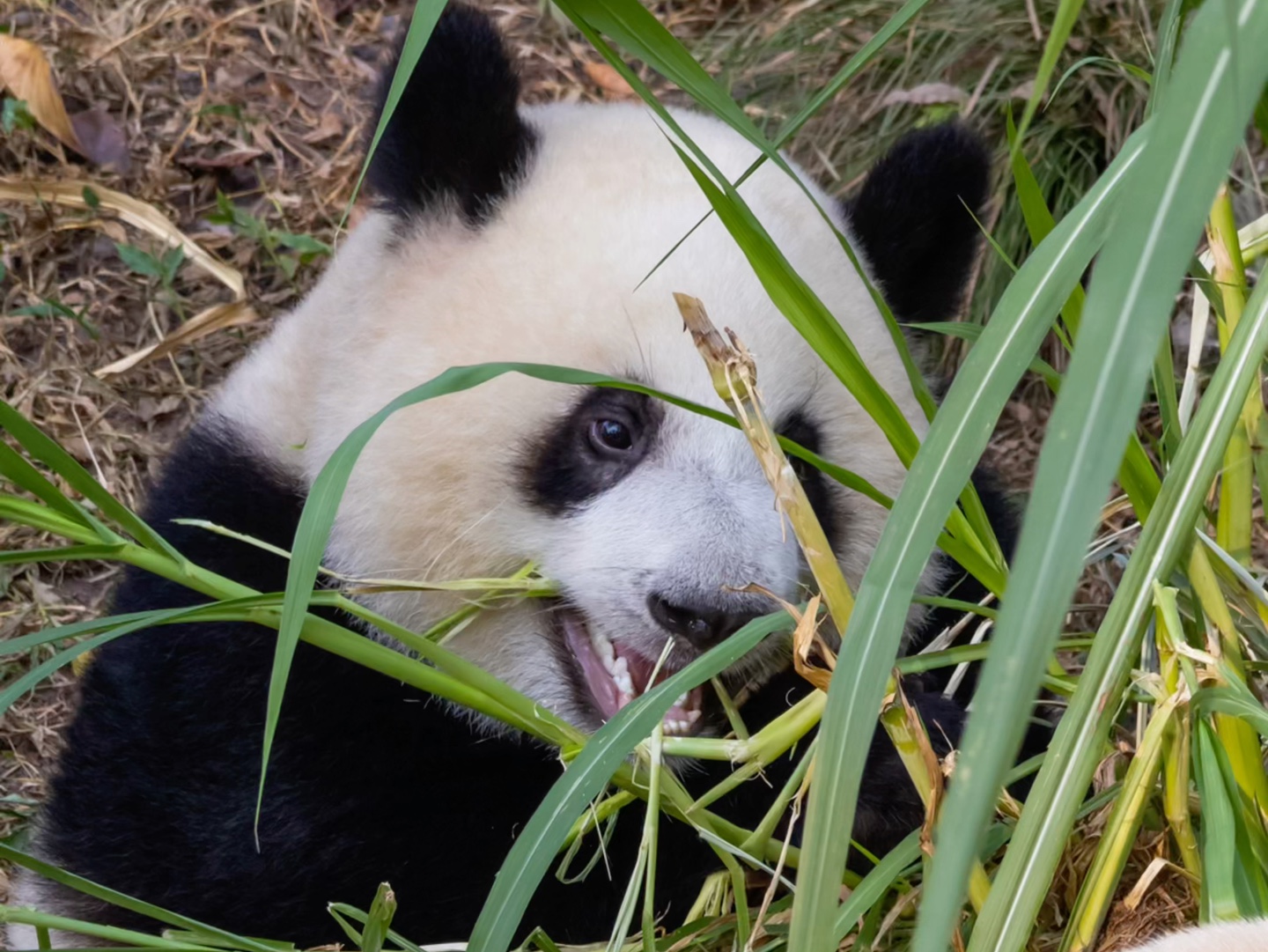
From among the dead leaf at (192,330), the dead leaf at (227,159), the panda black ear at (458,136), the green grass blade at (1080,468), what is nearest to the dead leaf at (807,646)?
the green grass blade at (1080,468)

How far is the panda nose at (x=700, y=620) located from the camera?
169 centimetres

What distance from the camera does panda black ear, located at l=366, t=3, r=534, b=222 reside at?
1.89 m

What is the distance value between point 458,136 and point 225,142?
2.17m

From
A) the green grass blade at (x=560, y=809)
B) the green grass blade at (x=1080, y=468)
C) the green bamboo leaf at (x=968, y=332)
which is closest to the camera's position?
the green grass blade at (x=1080, y=468)

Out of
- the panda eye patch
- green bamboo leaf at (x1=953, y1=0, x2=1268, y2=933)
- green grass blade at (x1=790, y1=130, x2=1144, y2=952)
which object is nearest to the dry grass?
the panda eye patch

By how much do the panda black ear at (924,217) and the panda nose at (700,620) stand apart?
74 cm

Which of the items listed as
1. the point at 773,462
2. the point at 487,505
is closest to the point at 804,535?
the point at 773,462

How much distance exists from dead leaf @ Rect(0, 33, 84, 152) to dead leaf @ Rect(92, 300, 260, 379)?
675mm

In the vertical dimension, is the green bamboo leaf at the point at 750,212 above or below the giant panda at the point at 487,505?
above

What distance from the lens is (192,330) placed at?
3.54 m

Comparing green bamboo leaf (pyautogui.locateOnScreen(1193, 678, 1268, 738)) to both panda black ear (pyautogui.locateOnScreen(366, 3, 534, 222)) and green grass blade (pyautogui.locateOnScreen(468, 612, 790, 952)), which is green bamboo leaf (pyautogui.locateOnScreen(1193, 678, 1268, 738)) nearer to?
green grass blade (pyautogui.locateOnScreen(468, 612, 790, 952))

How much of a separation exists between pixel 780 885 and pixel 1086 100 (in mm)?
2482

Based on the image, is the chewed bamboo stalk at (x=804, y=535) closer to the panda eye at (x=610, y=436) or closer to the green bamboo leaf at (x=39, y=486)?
the green bamboo leaf at (x=39, y=486)

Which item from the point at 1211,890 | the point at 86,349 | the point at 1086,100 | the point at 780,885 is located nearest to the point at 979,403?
the point at 1211,890
